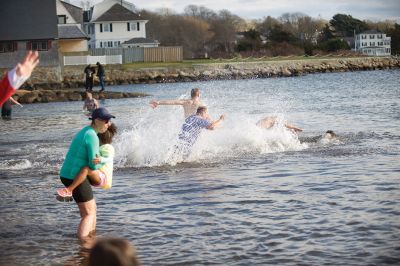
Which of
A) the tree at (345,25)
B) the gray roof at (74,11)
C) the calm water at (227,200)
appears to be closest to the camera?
the calm water at (227,200)

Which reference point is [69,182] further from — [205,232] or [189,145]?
[189,145]

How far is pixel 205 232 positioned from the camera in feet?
31.4

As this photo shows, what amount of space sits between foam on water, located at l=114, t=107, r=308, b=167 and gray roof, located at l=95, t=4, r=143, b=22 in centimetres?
8278

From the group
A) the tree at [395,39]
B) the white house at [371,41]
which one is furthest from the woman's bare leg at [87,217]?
the white house at [371,41]

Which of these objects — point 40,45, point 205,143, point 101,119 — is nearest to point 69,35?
point 40,45

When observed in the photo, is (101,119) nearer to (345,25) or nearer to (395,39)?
(395,39)

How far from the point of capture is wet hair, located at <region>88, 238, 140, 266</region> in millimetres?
3387

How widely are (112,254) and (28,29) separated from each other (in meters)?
60.0

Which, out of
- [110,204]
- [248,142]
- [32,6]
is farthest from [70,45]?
[110,204]

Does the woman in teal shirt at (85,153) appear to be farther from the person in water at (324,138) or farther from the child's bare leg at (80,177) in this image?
the person in water at (324,138)

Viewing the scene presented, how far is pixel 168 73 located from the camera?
67.9 m

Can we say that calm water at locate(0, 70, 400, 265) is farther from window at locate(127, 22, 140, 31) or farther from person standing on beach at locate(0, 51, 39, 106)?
window at locate(127, 22, 140, 31)

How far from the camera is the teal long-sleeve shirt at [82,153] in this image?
803 centimetres

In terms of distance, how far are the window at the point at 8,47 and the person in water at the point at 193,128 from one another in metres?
48.4
